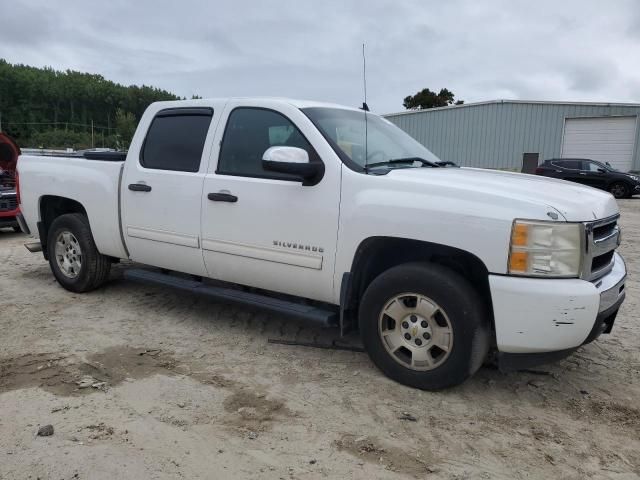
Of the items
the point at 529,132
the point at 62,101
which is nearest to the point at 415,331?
the point at 529,132

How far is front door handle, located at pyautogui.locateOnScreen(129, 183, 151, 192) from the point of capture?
4.63m

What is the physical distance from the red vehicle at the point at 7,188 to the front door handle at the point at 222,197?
672 centimetres

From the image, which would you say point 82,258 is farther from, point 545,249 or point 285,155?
point 545,249

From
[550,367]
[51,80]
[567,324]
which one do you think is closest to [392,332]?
[567,324]

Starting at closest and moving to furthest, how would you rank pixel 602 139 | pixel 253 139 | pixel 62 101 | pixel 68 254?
1. pixel 253 139
2. pixel 68 254
3. pixel 602 139
4. pixel 62 101

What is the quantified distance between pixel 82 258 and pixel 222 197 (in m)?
2.14

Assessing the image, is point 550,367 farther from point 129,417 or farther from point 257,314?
point 129,417

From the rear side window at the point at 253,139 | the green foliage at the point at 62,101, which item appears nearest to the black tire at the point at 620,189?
the rear side window at the point at 253,139

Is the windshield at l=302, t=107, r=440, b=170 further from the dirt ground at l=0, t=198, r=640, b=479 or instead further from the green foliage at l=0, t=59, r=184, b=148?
the green foliage at l=0, t=59, r=184, b=148

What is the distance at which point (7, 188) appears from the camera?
9.56 m

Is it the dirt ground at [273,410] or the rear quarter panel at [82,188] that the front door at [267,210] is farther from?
the rear quarter panel at [82,188]

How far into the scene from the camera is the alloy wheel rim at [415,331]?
3.32m

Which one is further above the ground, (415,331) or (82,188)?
(82,188)

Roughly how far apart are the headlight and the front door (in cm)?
119
